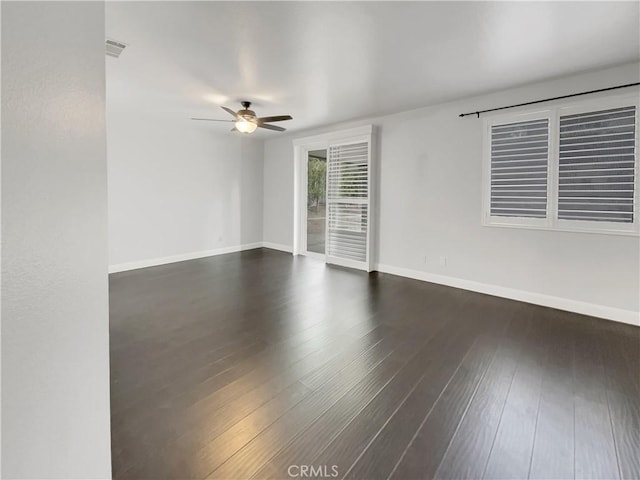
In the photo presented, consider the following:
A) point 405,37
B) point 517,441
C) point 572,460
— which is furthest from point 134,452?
point 405,37

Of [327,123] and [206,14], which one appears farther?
[327,123]

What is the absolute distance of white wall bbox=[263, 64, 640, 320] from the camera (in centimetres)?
330

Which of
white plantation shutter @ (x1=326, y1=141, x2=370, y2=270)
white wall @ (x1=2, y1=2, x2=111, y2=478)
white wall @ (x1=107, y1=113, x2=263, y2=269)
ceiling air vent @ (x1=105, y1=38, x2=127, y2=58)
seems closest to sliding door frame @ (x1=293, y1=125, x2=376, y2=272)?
white plantation shutter @ (x1=326, y1=141, x2=370, y2=270)

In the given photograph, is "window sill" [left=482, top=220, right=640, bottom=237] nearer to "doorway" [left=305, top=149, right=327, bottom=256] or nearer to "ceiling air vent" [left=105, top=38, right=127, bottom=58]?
"doorway" [left=305, top=149, right=327, bottom=256]

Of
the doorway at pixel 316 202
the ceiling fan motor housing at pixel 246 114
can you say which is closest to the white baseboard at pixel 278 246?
the doorway at pixel 316 202

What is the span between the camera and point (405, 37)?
2613 millimetres

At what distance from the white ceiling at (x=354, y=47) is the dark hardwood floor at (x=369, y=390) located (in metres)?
2.44

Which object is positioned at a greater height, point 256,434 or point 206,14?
point 206,14

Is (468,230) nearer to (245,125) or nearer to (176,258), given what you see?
(245,125)

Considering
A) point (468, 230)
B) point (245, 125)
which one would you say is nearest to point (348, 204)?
point (468, 230)

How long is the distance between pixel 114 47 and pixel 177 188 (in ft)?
10.6

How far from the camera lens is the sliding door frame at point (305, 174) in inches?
203

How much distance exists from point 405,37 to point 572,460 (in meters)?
2.90

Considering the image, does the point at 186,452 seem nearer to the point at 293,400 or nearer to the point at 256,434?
the point at 256,434
